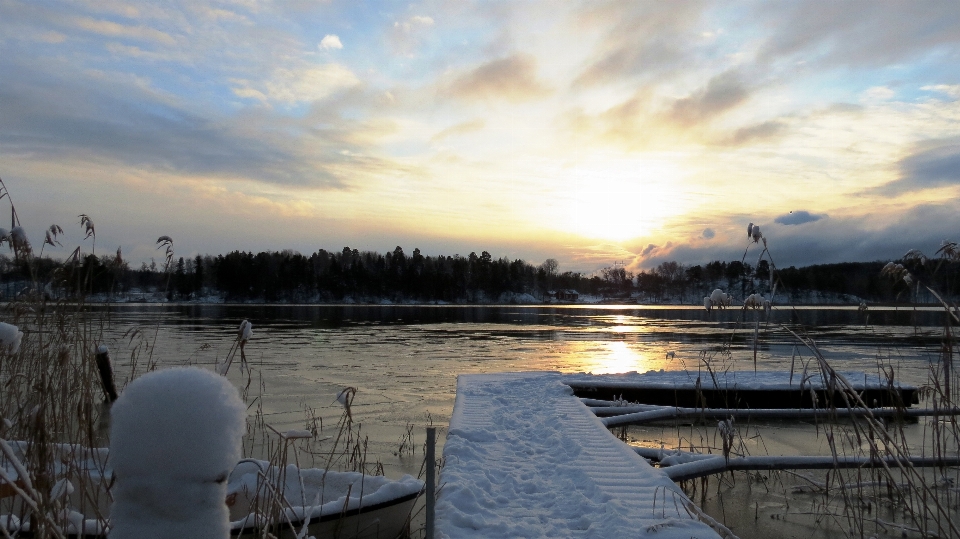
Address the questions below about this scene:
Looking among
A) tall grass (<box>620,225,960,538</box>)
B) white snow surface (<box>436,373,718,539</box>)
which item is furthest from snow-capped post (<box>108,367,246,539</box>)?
white snow surface (<box>436,373,718,539</box>)

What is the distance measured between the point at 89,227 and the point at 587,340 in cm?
2671

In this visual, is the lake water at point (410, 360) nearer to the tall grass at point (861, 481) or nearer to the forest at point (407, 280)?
the tall grass at point (861, 481)

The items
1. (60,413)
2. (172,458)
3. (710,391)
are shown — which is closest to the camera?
(172,458)

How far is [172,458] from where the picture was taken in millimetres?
632

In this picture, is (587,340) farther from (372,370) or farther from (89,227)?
(89,227)

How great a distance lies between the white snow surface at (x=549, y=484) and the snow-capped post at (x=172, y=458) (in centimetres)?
386

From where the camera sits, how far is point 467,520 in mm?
4465

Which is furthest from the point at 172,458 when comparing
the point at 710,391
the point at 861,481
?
the point at 710,391

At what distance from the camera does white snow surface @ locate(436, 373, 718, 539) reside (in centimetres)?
434

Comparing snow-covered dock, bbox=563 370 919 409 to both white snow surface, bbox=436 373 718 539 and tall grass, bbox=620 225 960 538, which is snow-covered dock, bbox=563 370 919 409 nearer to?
tall grass, bbox=620 225 960 538

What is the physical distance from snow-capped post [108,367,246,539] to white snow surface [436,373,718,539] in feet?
12.7

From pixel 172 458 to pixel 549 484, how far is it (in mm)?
5103

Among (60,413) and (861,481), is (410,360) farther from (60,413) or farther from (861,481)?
(60,413)

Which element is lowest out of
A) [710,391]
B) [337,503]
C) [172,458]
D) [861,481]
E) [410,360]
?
[410,360]
